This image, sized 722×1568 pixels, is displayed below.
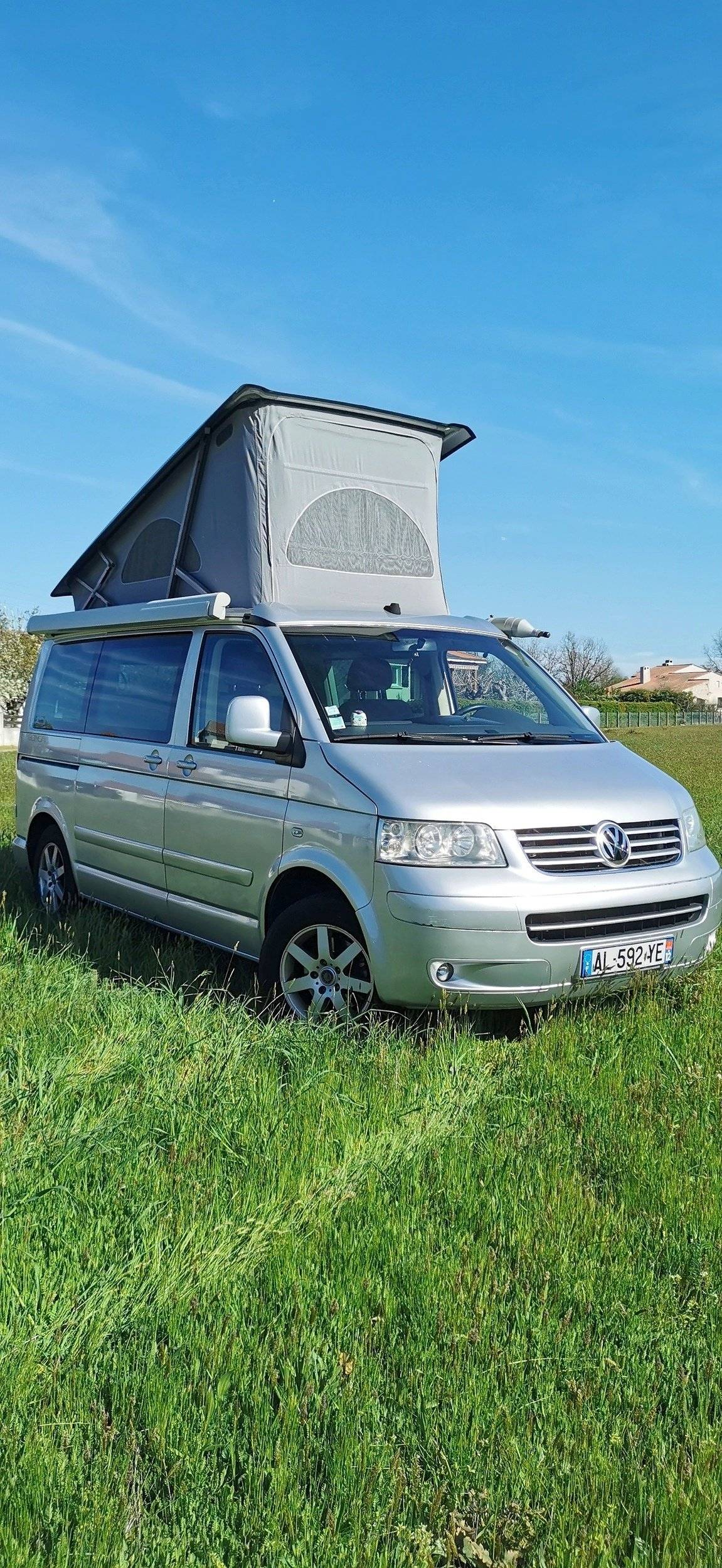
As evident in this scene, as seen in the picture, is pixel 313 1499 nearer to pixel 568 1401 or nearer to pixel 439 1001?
pixel 568 1401

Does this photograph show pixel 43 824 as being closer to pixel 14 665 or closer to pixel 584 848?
pixel 584 848

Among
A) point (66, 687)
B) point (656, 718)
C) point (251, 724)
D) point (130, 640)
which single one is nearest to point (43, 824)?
point (66, 687)

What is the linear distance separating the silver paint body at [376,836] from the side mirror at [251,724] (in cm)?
14

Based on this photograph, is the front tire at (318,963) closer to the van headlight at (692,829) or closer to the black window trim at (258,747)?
the black window trim at (258,747)

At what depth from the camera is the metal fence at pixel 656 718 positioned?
89875 millimetres

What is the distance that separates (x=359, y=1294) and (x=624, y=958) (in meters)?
2.27

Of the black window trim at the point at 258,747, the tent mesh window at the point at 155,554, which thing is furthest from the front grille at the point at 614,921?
Answer: the tent mesh window at the point at 155,554

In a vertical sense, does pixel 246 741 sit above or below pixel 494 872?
above

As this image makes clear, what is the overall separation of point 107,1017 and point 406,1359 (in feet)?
8.56

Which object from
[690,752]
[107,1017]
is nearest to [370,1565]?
[107,1017]

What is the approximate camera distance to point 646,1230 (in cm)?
324

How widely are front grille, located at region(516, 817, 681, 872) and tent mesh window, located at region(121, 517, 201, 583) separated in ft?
10.6

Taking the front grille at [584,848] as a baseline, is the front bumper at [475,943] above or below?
below

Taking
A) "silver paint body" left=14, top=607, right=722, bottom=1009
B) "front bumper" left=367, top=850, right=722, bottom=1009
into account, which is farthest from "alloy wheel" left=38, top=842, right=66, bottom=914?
"front bumper" left=367, top=850, right=722, bottom=1009
